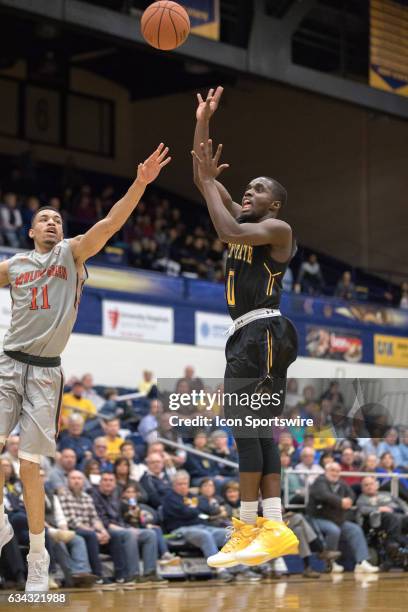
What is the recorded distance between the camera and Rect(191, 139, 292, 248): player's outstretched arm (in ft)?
20.3

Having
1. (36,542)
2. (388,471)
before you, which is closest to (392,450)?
(388,471)

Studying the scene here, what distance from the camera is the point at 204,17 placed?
52.5 ft

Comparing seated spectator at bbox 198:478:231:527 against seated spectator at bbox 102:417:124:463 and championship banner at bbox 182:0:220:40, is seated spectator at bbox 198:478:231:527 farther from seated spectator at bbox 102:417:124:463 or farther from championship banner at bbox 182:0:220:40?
championship banner at bbox 182:0:220:40

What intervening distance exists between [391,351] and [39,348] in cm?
1587

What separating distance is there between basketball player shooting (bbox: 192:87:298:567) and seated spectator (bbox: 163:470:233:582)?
4.86 meters

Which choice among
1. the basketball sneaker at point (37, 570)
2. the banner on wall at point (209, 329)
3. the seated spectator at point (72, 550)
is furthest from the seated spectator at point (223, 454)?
the basketball sneaker at point (37, 570)

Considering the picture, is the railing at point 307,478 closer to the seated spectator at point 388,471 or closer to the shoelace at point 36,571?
the seated spectator at point 388,471

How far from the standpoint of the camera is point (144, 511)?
11.2 m

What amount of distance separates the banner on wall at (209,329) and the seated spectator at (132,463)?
6.76 metres

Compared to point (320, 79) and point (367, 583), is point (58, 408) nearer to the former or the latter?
point (367, 583)

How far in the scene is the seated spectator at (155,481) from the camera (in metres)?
11.5

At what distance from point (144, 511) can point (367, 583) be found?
8.60 feet

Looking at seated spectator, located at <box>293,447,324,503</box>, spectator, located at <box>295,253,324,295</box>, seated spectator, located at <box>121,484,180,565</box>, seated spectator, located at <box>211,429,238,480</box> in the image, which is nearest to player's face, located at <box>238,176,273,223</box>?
seated spectator, located at <box>121,484,180,565</box>

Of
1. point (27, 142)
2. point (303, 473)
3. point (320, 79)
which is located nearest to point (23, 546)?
point (303, 473)
